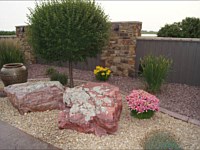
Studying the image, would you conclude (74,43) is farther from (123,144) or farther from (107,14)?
(123,144)

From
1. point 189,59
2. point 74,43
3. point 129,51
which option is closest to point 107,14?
point 74,43

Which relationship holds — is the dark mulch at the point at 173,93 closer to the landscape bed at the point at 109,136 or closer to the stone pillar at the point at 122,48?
the landscape bed at the point at 109,136

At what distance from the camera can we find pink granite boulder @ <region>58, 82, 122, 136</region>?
258 cm

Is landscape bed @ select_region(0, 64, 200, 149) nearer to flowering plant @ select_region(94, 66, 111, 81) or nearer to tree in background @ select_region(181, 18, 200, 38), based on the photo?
flowering plant @ select_region(94, 66, 111, 81)

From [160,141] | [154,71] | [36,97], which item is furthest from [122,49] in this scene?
[160,141]

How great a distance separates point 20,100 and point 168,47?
12.3ft

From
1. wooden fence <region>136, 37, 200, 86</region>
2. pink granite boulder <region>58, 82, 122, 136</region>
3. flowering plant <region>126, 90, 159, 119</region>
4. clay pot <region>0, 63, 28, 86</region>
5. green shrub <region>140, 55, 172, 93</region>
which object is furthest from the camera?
wooden fence <region>136, 37, 200, 86</region>

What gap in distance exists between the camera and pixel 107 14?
416 cm

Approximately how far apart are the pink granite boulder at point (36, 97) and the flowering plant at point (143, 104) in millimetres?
1277

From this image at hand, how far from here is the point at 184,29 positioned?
531cm

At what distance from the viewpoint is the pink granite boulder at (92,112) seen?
8.46ft

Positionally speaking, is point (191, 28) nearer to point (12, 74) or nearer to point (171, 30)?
point (171, 30)

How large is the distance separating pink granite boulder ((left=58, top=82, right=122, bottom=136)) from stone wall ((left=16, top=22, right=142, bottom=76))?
2.45 meters

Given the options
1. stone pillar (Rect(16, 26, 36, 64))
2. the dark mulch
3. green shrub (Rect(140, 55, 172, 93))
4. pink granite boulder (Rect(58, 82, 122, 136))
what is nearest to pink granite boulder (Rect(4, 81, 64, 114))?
pink granite boulder (Rect(58, 82, 122, 136))
